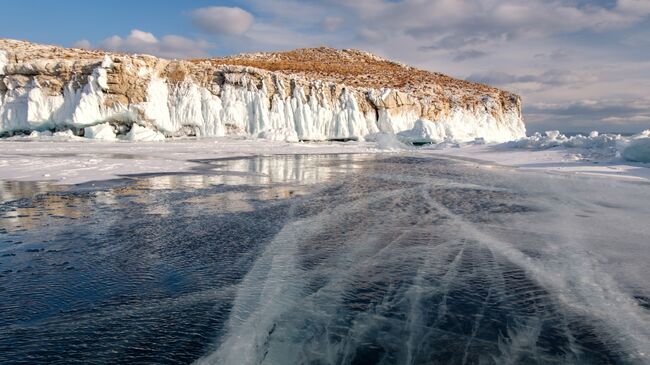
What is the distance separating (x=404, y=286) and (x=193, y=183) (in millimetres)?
8252

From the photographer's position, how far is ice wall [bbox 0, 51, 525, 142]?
2998 cm

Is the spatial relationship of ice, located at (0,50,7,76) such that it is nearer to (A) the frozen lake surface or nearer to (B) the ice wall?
(B) the ice wall

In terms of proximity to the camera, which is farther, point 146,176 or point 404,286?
point 146,176

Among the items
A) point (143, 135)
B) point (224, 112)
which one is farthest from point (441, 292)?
point (224, 112)

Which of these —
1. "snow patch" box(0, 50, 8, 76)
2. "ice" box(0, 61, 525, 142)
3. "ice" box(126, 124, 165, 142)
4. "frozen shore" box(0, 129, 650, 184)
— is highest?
"snow patch" box(0, 50, 8, 76)

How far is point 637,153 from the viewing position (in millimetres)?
15352

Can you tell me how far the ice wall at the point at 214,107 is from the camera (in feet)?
98.4

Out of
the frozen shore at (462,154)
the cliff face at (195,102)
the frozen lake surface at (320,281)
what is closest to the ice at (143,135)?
the cliff face at (195,102)

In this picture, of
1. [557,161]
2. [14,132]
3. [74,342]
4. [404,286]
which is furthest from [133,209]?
[14,132]

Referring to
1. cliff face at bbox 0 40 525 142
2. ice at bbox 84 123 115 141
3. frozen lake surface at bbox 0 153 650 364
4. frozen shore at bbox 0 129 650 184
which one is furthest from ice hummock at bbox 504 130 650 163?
ice at bbox 84 123 115 141

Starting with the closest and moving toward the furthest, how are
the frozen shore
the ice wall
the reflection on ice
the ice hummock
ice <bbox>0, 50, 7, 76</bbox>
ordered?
→ the reflection on ice
the frozen shore
the ice hummock
the ice wall
ice <bbox>0, 50, 7, 76</bbox>

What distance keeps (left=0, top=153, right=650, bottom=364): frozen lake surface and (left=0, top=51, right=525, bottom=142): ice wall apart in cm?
2289

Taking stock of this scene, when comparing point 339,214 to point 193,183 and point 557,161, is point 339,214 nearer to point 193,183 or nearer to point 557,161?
point 193,183

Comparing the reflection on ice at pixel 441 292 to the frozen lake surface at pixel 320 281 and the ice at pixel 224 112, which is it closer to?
the frozen lake surface at pixel 320 281
